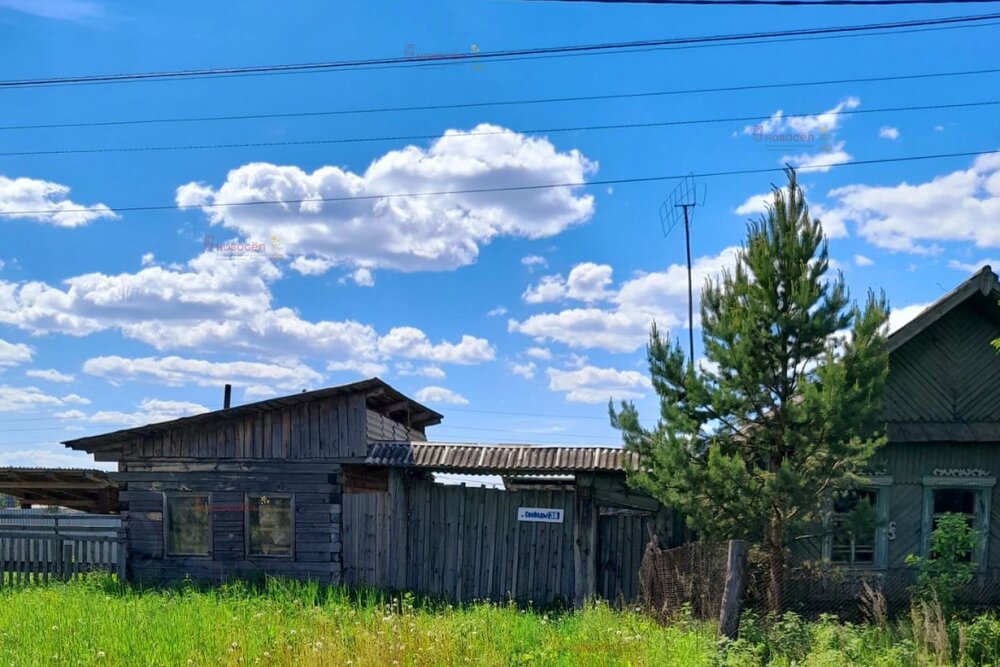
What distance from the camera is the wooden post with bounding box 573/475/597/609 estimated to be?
1494cm

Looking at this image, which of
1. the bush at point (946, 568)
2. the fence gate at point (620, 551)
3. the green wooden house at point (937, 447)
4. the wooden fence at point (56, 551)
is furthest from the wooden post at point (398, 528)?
the bush at point (946, 568)

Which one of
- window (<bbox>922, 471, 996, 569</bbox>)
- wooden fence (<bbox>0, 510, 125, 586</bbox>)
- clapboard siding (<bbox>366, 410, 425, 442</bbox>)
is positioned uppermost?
clapboard siding (<bbox>366, 410, 425, 442</bbox>)

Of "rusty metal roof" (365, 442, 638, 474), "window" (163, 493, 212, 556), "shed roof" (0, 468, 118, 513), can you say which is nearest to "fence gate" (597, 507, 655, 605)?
"rusty metal roof" (365, 442, 638, 474)

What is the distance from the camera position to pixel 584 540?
49.4 feet

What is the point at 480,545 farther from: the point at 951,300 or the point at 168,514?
the point at 951,300

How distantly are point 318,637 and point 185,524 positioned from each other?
858 cm

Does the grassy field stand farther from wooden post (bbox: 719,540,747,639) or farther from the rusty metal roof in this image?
the rusty metal roof

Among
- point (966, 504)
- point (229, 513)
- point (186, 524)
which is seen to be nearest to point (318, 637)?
point (229, 513)

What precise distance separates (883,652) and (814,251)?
5115 mm

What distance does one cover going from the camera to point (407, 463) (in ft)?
50.5

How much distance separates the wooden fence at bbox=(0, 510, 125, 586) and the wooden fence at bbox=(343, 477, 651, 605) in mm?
5001

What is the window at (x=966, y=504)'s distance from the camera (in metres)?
14.5

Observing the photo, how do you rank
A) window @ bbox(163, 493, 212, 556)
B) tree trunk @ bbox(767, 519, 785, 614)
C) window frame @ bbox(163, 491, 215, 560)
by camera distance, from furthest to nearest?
window @ bbox(163, 493, 212, 556)
window frame @ bbox(163, 491, 215, 560)
tree trunk @ bbox(767, 519, 785, 614)

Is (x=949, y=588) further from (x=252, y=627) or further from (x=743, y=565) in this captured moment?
(x=252, y=627)
